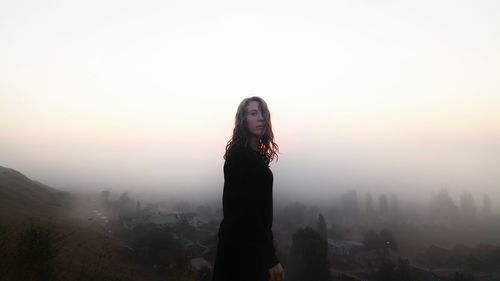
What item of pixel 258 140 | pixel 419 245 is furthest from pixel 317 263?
pixel 419 245

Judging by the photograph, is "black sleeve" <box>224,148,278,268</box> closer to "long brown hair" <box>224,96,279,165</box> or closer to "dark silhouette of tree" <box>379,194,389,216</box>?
"long brown hair" <box>224,96,279,165</box>

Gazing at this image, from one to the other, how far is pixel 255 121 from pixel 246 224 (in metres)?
0.95

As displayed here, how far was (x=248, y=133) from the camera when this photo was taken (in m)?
3.01

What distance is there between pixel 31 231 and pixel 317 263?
46559 mm

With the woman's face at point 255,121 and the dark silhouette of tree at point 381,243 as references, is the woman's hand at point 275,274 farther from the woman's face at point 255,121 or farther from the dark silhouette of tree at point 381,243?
the dark silhouette of tree at point 381,243

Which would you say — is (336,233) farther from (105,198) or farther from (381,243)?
(105,198)

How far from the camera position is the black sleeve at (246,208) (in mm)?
2586

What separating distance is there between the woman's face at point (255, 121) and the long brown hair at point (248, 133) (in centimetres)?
3

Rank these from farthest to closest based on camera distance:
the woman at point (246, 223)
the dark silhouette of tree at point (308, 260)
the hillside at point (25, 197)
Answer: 1. the hillside at point (25, 197)
2. the dark silhouette of tree at point (308, 260)
3. the woman at point (246, 223)

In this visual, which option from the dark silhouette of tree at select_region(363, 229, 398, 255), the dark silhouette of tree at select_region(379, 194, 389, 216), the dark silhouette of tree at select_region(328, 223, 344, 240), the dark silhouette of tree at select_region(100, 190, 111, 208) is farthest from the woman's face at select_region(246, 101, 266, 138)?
the dark silhouette of tree at select_region(379, 194, 389, 216)

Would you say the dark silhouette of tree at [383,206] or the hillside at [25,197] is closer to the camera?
the hillside at [25,197]

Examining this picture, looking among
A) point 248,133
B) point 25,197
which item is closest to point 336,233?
point 25,197

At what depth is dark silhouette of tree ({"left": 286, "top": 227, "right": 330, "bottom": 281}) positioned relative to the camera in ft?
169

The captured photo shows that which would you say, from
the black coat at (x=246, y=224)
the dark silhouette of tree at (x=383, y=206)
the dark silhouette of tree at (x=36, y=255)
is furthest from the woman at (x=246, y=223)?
the dark silhouette of tree at (x=383, y=206)
